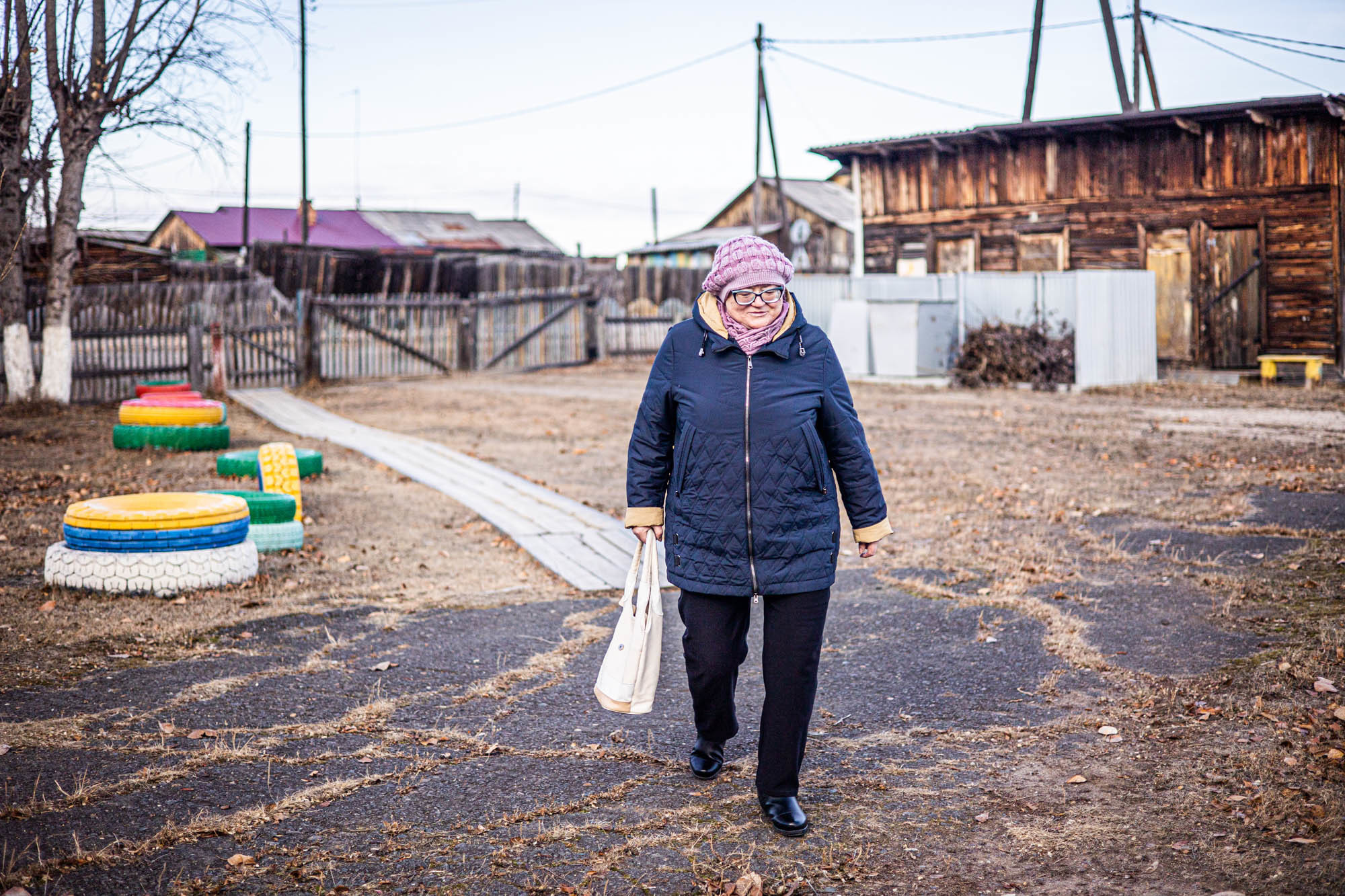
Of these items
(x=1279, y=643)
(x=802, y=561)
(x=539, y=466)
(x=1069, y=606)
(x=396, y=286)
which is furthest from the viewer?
(x=396, y=286)

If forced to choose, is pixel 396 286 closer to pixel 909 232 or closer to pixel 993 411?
pixel 909 232

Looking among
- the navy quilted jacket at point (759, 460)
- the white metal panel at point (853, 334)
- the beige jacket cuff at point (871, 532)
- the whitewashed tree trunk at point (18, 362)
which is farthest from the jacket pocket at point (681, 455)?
the white metal panel at point (853, 334)

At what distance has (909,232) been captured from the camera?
2769cm

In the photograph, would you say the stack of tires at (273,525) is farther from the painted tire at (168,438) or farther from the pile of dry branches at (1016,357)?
the pile of dry branches at (1016,357)

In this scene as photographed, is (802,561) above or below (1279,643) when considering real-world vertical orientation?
above

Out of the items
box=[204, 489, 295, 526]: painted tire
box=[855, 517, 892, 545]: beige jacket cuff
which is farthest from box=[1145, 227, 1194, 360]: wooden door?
box=[855, 517, 892, 545]: beige jacket cuff

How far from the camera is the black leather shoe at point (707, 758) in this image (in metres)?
4.05

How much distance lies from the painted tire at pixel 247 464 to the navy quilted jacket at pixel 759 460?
7421 mm

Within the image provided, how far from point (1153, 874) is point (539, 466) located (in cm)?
901

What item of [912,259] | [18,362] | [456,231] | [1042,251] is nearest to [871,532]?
[18,362]

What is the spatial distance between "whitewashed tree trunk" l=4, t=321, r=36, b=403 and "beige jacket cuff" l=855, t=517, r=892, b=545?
15.8m

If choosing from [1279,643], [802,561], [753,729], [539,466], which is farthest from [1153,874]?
[539,466]

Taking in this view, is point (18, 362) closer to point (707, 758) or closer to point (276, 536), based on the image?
point (276, 536)

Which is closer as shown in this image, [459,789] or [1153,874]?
[1153,874]
